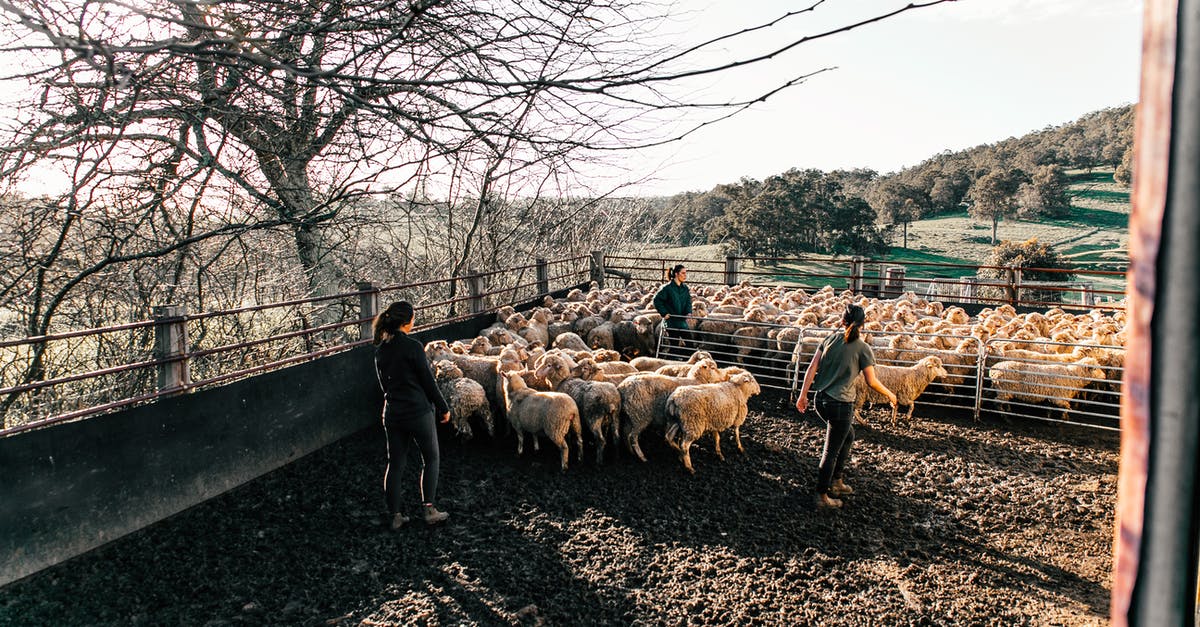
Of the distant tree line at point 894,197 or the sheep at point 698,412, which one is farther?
the distant tree line at point 894,197

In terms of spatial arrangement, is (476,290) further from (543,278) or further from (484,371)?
(484,371)

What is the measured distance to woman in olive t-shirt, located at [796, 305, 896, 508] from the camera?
18.7 feet

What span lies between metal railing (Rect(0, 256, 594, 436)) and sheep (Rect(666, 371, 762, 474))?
315 cm

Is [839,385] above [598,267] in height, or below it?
below

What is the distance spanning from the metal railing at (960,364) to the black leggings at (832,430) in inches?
114

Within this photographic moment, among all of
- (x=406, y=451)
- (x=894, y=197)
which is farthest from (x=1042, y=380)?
(x=894, y=197)

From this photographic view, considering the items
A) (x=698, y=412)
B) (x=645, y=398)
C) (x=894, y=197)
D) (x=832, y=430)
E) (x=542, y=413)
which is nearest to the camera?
(x=832, y=430)

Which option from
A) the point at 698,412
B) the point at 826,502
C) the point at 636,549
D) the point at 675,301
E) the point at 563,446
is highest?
the point at 675,301

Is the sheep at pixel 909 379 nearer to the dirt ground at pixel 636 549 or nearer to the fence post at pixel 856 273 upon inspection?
the dirt ground at pixel 636 549

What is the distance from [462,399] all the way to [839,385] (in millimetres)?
4259

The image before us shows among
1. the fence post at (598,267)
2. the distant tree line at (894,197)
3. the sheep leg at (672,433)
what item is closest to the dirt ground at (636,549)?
the sheep leg at (672,433)

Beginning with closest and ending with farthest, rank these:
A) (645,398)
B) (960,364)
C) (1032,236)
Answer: (645,398)
(960,364)
(1032,236)

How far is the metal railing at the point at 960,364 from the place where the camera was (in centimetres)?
811

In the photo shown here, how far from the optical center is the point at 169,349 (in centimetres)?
601
